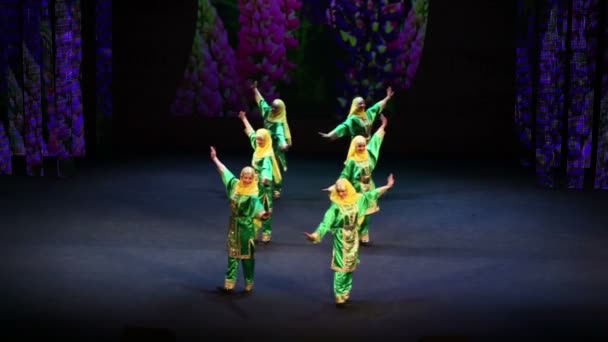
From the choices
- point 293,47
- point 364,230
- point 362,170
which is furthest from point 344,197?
point 293,47

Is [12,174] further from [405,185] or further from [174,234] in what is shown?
[405,185]

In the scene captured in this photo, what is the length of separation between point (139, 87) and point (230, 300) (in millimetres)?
9083

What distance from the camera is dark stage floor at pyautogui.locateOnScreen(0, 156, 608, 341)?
7070 mm

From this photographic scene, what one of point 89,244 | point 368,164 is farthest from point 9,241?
point 368,164

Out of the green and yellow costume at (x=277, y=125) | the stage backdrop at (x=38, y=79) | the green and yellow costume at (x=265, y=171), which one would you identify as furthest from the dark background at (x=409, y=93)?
the green and yellow costume at (x=265, y=171)

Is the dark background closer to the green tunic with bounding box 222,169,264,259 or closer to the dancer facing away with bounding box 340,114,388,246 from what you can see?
the dancer facing away with bounding box 340,114,388,246

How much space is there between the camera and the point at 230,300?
760 cm

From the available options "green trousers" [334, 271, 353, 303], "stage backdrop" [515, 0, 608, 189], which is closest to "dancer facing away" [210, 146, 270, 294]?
"green trousers" [334, 271, 353, 303]

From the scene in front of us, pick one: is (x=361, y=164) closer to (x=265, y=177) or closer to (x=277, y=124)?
(x=265, y=177)

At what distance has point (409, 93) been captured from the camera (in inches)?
611

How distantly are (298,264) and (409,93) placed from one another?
24.1 ft

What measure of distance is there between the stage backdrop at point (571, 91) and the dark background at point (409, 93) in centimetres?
220

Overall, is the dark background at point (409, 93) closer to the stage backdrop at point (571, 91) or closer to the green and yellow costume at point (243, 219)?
the stage backdrop at point (571, 91)

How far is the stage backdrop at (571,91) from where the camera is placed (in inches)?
481
